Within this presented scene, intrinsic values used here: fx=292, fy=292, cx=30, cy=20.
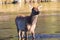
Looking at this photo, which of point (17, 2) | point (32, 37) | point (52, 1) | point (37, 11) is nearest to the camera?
point (37, 11)

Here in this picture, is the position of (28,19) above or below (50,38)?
above

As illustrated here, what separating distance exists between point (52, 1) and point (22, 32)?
29.6 m

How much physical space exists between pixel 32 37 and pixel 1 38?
129 centimetres

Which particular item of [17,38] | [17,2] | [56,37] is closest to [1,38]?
[17,38]

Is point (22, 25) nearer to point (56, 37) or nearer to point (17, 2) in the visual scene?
point (56, 37)

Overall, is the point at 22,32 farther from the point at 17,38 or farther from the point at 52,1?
the point at 52,1

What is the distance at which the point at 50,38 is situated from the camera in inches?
406

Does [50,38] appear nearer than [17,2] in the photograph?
Yes

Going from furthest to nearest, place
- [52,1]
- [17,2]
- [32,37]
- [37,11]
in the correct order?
[52,1]
[17,2]
[32,37]
[37,11]

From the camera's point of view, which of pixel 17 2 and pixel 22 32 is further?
pixel 17 2

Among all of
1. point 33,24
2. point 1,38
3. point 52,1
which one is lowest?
point 52,1

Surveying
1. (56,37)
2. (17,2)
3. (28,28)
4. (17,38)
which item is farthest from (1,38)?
(17,2)

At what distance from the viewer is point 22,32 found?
10.3 metres

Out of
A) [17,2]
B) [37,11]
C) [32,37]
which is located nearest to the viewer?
[37,11]
